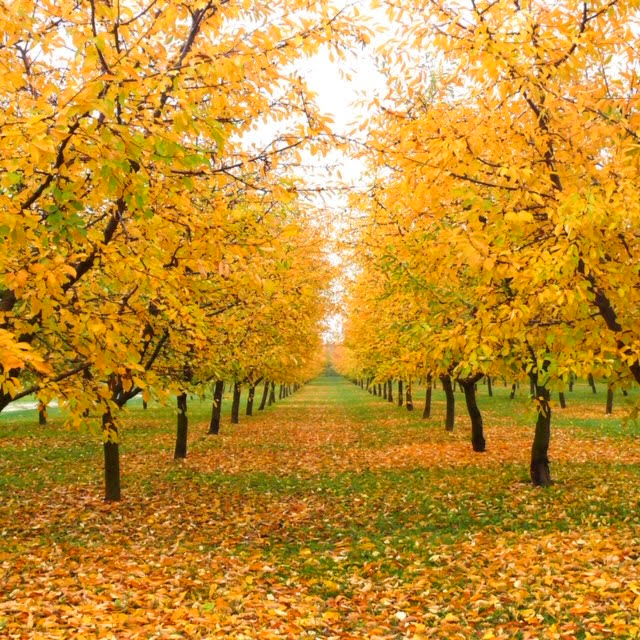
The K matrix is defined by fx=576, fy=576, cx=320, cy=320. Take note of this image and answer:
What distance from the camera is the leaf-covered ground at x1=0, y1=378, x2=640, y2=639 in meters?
6.31

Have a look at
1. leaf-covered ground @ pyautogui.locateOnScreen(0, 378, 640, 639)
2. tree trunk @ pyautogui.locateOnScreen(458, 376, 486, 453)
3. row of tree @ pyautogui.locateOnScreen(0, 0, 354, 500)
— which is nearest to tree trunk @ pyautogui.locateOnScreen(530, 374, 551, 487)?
leaf-covered ground @ pyautogui.locateOnScreen(0, 378, 640, 639)

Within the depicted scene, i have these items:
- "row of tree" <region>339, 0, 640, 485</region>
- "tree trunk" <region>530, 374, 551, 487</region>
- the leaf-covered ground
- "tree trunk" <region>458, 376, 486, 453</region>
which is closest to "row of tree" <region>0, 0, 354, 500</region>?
"row of tree" <region>339, 0, 640, 485</region>

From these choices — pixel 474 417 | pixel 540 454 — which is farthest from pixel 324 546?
pixel 474 417

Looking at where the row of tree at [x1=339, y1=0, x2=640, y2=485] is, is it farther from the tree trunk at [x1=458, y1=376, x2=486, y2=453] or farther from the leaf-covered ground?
the tree trunk at [x1=458, y1=376, x2=486, y2=453]

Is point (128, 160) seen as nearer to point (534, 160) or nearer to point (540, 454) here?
point (534, 160)

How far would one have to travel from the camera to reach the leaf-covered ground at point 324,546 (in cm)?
631

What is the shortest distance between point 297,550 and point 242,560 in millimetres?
1006

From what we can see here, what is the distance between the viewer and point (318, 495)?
13148 mm

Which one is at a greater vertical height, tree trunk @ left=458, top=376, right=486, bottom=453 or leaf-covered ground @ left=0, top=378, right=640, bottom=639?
tree trunk @ left=458, top=376, right=486, bottom=453

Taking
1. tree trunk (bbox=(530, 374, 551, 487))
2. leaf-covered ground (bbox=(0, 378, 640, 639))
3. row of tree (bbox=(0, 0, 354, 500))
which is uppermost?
row of tree (bbox=(0, 0, 354, 500))

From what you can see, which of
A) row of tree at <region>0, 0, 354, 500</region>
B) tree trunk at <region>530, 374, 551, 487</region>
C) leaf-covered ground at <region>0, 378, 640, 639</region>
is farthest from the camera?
tree trunk at <region>530, 374, 551, 487</region>

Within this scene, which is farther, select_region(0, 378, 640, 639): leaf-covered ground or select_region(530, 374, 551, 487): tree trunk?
select_region(530, 374, 551, 487): tree trunk

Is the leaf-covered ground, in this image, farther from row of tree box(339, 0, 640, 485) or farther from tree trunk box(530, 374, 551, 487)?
row of tree box(339, 0, 640, 485)

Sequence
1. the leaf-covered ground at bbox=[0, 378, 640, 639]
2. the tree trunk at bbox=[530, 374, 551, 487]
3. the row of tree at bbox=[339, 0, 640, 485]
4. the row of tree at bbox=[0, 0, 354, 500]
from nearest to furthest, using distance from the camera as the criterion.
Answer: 1. the row of tree at bbox=[0, 0, 354, 500]
2. the row of tree at bbox=[339, 0, 640, 485]
3. the leaf-covered ground at bbox=[0, 378, 640, 639]
4. the tree trunk at bbox=[530, 374, 551, 487]
